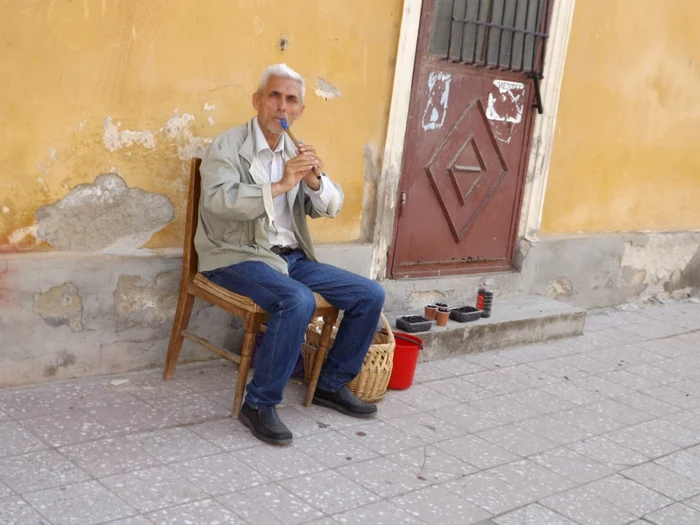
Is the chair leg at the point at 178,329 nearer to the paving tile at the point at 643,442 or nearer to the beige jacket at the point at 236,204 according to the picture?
the beige jacket at the point at 236,204

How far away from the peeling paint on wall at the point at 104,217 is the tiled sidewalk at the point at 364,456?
2.10 feet

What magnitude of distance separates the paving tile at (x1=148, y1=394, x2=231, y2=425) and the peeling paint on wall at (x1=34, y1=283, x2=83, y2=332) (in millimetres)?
521

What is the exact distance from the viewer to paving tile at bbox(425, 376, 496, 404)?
439cm

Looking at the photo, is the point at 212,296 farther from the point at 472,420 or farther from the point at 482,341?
the point at 482,341

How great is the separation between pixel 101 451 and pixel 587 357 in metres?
3.22

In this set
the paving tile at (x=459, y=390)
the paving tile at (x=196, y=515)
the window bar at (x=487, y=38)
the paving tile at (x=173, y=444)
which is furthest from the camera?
the window bar at (x=487, y=38)

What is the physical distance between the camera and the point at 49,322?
3805mm

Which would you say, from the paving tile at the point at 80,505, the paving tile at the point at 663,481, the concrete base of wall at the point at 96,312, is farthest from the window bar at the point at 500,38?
the paving tile at the point at 80,505

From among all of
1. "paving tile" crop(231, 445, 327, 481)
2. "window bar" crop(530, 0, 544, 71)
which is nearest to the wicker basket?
"paving tile" crop(231, 445, 327, 481)

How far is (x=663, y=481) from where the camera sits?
364cm

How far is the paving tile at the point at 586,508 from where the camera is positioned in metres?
3.22

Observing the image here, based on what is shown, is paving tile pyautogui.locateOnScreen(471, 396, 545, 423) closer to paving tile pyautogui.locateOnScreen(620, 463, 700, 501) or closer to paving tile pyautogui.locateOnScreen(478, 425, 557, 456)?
paving tile pyautogui.locateOnScreen(478, 425, 557, 456)

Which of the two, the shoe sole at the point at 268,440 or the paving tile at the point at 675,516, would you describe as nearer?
the paving tile at the point at 675,516

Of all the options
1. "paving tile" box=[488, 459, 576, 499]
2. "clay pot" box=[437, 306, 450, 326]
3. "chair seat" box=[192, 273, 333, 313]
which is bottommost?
"paving tile" box=[488, 459, 576, 499]
